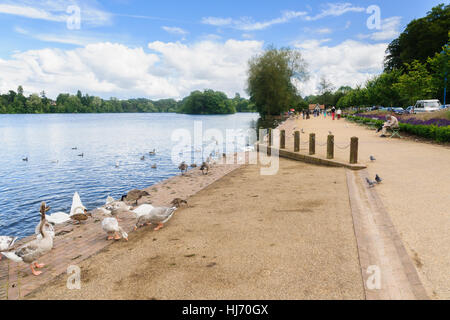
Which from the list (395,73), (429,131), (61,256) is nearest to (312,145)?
(429,131)

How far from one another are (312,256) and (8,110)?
6988 inches

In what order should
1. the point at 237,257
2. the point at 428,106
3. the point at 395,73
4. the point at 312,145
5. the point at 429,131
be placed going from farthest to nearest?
the point at 395,73 → the point at 428,106 → the point at 429,131 → the point at 312,145 → the point at 237,257

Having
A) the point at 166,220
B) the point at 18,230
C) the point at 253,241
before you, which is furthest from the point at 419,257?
the point at 18,230

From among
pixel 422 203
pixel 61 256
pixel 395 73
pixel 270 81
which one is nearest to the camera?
pixel 61 256

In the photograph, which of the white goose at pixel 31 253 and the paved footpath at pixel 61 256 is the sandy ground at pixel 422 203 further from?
the white goose at pixel 31 253

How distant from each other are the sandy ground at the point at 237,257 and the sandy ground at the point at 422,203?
2.85 ft

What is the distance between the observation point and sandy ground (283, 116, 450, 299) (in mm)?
3863

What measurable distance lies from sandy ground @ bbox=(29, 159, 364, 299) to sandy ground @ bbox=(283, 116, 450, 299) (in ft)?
2.85

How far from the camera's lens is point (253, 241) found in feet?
16.5

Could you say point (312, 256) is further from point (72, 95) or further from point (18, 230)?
point (72, 95)

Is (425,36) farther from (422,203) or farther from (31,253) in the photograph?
(31,253)

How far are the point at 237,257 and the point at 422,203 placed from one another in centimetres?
464

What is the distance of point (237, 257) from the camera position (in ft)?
14.6

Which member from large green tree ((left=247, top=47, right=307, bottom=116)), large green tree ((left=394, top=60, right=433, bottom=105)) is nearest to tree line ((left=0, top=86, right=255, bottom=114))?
large green tree ((left=247, top=47, right=307, bottom=116))
